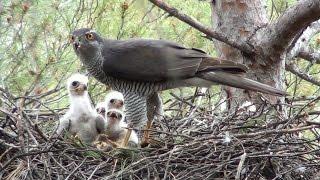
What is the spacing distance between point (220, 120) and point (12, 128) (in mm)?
1188

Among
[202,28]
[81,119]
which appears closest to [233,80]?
[202,28]

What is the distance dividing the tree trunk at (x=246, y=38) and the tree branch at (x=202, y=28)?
0.22ft

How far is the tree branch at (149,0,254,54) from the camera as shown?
464cm

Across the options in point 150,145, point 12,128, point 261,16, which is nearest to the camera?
point 12,128

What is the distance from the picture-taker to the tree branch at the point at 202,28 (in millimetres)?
4641

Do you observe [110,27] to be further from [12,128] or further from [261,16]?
[12,128]

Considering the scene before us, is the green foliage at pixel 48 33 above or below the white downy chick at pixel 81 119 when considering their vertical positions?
above

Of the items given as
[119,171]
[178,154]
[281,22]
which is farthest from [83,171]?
[281,22]

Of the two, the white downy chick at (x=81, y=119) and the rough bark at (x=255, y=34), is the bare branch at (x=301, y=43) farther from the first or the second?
the white downy chick at (x=81, y=119)

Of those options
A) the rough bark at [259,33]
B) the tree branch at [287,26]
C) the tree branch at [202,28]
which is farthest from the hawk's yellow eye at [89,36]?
the tree branch at [287,26]

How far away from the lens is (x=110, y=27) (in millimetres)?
5730

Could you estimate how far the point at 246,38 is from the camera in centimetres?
511

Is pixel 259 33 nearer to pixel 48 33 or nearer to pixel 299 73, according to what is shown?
pixel 299 73

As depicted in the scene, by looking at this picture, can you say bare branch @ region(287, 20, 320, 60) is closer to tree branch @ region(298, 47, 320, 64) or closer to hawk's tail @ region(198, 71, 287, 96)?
tree branch @ region(298, 47, 320, 64)
